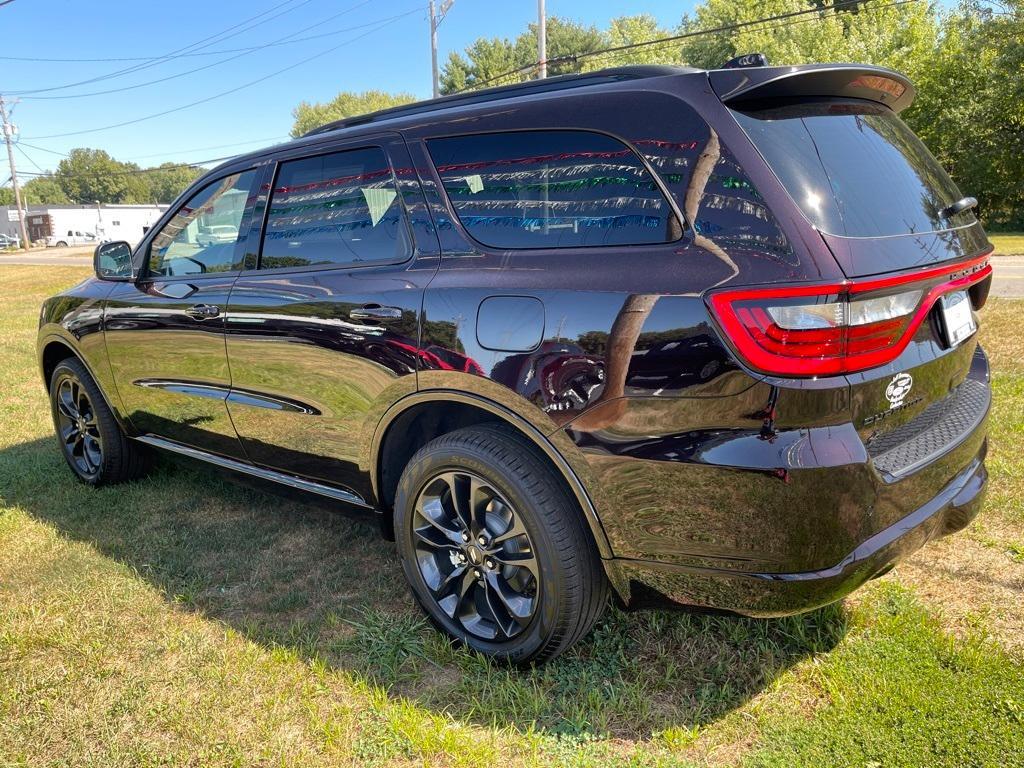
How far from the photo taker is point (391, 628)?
286cm

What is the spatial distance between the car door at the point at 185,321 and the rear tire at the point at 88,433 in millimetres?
298

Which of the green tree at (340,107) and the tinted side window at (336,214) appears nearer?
the tinted side window at (336,214)

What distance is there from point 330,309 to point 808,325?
1.72 m

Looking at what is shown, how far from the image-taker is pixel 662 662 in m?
2.59

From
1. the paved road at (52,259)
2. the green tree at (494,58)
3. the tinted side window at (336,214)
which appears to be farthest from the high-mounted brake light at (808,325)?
the green tree at (494,58)

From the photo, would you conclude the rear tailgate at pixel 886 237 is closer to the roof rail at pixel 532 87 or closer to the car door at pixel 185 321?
the roof rail at pixel 532 87

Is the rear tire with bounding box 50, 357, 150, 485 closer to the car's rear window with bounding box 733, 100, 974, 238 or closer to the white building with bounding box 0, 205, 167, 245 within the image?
the car's rear window with bounding box 733, 100, 974, 238

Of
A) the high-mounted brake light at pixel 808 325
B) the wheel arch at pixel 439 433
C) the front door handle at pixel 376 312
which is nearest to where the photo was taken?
the high-mounted brake light at pixel 808 325

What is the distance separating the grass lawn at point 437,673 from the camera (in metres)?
2.23

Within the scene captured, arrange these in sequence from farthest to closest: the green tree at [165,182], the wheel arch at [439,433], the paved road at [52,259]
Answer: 1. the green tree at [165,182]
2. the paved road at [52,259]
3. the wheel arch at [439,433]

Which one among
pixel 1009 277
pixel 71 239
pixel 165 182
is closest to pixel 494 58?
pixel 71 239

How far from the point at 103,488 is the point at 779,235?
405 cm

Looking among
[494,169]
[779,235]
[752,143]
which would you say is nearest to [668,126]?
[752,143]

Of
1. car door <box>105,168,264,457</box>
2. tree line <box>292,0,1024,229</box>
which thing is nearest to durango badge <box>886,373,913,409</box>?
car door <box>105,168,264,457</box>
